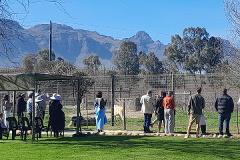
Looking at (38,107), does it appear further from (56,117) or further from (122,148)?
(122,148)

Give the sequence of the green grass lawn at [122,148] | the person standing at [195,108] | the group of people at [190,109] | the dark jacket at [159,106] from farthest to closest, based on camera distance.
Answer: the dark jacket at [159,106] < the group of people at [190,109] < the person standing at [195,108] < the green grass lawn at [122,148]

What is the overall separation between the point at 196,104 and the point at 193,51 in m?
61.1

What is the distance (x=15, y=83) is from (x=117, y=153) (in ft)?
19.4

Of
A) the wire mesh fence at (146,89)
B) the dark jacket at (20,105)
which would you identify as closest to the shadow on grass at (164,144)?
the dark jacket at (20,105)

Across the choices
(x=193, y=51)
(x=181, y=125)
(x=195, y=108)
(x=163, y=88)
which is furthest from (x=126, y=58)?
(x=195, y=108)

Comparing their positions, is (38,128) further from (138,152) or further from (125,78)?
(125,78)

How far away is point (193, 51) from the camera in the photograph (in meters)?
80.4

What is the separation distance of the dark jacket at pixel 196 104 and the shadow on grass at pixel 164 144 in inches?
47.1

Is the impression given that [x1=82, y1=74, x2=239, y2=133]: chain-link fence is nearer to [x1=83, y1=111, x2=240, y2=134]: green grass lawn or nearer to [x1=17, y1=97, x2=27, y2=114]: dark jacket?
[x1=83, y1=111, x2=240, y2=134]: green grass lawn

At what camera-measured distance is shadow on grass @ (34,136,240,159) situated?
51.2 feet

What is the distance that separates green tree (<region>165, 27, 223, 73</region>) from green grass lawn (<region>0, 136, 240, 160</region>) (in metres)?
47.9

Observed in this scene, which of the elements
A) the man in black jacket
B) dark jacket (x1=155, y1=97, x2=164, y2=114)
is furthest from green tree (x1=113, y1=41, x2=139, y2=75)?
the man in black jacket

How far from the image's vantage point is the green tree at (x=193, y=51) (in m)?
70.7

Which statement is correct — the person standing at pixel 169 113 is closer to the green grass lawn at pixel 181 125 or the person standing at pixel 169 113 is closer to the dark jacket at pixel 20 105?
the green grass lawn at pixel 181 125
